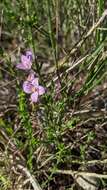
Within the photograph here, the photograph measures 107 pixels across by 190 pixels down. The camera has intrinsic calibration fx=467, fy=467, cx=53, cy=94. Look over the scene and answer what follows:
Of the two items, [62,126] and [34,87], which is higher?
[34,87]

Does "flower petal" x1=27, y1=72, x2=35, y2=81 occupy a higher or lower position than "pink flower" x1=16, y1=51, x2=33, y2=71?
lower

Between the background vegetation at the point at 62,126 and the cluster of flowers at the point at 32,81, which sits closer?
the cluster of flowers at the point at 32,81

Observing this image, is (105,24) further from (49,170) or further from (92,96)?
(49,170)

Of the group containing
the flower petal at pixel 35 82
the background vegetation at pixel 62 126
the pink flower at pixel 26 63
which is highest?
the pink flower at pixel 26 63

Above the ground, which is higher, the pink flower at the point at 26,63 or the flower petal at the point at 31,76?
the pink flower at the point at 26,63

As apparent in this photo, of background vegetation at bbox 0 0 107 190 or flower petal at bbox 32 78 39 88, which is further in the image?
background vegetation at bbox 0 0 107 190

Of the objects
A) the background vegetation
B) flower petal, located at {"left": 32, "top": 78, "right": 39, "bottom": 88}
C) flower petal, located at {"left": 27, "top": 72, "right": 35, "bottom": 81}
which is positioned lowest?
the background vegetation

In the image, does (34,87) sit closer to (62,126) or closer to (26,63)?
(26,63)

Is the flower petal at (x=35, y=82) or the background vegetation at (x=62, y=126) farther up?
the flower petal at (x=35, y=82)

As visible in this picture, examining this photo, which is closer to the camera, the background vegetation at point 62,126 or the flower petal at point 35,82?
the flower petal at point 35,82

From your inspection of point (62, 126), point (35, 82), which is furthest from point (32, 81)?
point (62, 126)

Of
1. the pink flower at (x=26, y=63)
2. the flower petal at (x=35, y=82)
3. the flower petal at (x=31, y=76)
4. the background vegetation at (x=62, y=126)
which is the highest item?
the pink flower at (x=26, y=63)

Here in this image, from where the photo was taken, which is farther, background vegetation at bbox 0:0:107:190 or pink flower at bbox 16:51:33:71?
background vegetation at bbox 0:0:107:190
